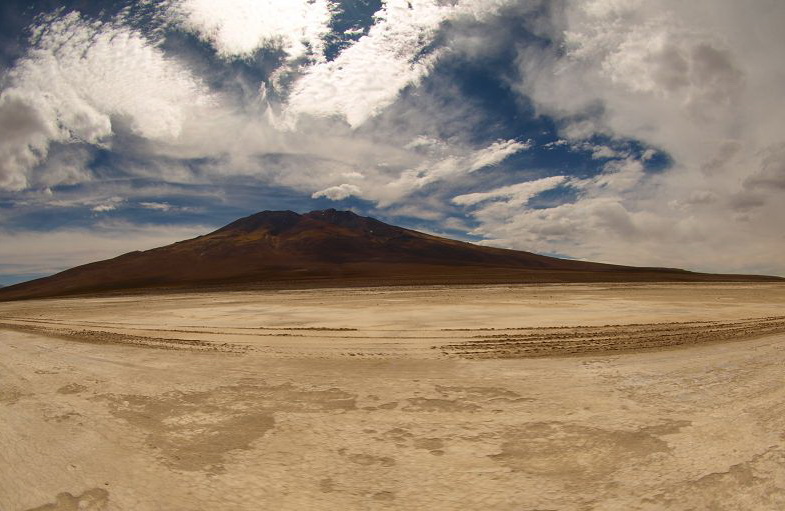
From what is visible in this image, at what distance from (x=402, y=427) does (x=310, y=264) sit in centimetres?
10619

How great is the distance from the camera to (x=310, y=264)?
11062 cm

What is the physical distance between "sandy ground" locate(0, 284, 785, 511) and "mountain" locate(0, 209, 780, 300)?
53709 millimetres

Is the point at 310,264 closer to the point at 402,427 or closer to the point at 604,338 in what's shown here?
the point at 604,338

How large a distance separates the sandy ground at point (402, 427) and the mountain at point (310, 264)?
53709 millimetres

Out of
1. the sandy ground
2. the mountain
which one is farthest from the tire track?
the mountain

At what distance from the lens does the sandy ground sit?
4.73 meters

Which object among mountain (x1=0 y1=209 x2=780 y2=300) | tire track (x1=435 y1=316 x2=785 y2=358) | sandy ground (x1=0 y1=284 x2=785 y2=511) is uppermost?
mountain (x1=0 y1=209 x2=780 y2=300)

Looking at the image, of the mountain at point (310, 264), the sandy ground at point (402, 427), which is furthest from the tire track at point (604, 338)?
the mountain at point (310, 264)

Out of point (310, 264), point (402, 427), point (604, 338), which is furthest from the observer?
point (310, 264)

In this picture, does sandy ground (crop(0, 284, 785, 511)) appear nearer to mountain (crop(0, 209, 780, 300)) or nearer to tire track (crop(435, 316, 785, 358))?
tire track (crop(435, 316, 785, 358))

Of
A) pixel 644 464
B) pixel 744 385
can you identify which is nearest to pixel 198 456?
pixel 644 464

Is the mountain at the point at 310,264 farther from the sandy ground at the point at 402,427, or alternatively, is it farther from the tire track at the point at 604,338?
the sandy ground at the point at 402,427

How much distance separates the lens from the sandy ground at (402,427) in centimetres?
473

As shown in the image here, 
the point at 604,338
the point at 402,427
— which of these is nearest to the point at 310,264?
the point at 604,338
